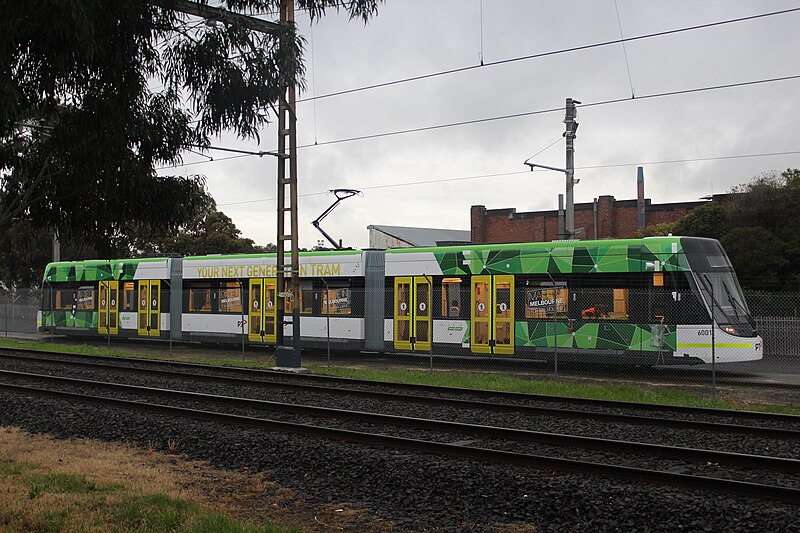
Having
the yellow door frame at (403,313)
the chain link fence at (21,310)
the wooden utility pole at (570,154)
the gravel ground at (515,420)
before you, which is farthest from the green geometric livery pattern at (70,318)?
the wooden utility pole at (570,154)

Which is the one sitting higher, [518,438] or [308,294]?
[308,294]

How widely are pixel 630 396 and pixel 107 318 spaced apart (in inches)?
903

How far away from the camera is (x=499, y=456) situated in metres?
9.84

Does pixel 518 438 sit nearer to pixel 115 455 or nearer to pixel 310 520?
pixel 310 520

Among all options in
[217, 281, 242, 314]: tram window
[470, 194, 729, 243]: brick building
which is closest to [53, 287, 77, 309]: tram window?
[217, 281, 242, 314]: tram window

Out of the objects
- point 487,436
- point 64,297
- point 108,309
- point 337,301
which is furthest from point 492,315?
point 64,297

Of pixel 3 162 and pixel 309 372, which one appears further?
pixel 309 372

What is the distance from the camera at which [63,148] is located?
7.56 m

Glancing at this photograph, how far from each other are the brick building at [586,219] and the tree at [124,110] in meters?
49.4

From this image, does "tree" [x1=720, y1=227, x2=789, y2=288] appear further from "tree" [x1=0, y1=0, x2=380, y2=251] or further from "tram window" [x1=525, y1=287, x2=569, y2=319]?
"tree" [x1=0, y1=0, x2=380, y2=251]

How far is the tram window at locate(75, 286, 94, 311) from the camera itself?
33.2m

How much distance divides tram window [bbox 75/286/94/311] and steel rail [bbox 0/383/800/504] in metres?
20.1

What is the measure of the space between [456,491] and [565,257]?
1332 centimetres

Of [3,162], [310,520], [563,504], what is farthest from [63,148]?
[563,504]
